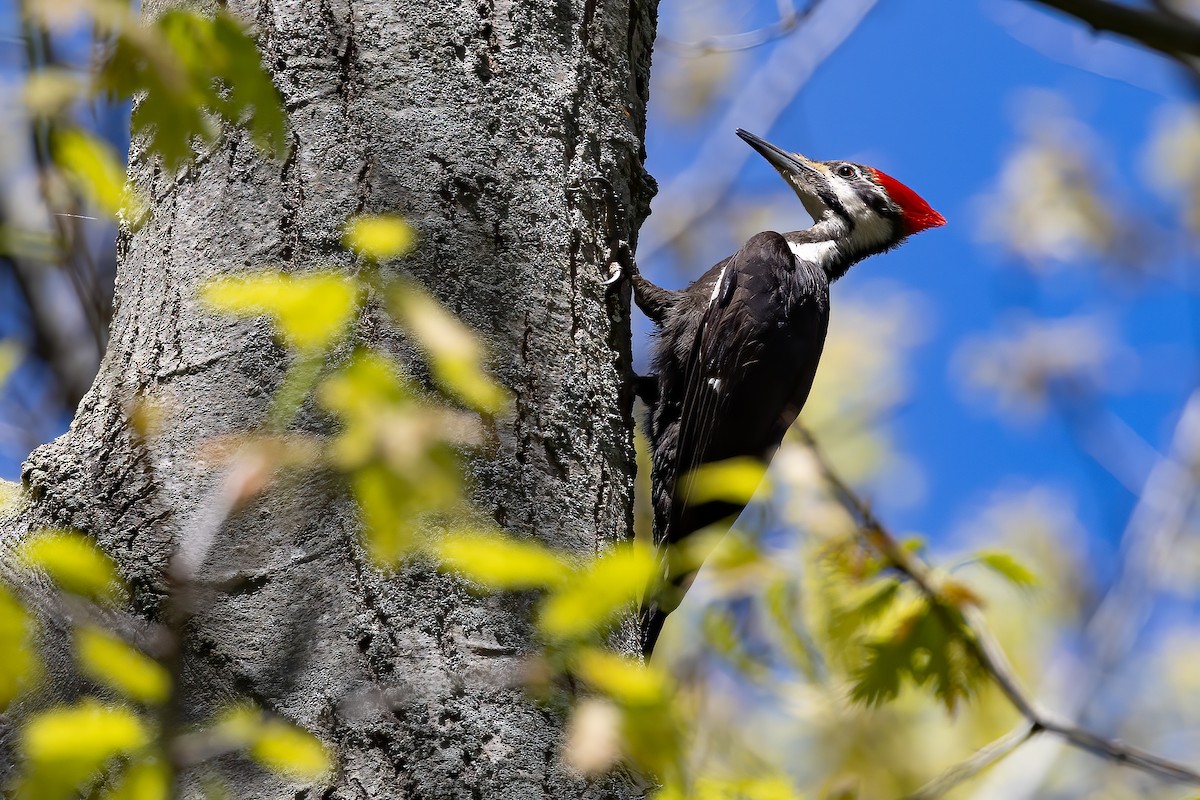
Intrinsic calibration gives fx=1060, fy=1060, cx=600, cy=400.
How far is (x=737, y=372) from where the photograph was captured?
3.24m

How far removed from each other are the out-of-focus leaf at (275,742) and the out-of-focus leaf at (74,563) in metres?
0.25

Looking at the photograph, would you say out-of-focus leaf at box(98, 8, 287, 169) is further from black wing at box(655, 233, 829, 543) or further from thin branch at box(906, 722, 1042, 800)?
black wing at box(655, 233, 829, 543)

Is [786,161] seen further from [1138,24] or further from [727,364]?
[1138,24]

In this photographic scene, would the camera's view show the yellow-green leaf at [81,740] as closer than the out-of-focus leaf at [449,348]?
Yes

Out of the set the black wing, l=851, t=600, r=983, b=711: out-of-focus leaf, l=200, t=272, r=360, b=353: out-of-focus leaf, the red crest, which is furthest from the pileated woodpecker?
l=200, t=272, r=360, b=353: out-of-focus leaf

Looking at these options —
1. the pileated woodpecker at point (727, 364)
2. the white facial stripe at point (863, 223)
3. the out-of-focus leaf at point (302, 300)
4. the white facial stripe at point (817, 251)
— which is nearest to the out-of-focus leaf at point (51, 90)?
the out-of-focus leaf at point (302, 300)

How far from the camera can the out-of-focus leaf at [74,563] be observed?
138 centimetres

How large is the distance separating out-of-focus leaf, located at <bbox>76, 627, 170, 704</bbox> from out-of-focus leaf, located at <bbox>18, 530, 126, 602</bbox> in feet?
0.21

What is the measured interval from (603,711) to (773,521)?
1.27 meters

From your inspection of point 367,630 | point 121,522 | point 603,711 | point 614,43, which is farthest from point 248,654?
point 614,43

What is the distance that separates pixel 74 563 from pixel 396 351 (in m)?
0.53

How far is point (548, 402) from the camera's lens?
5.79 ft

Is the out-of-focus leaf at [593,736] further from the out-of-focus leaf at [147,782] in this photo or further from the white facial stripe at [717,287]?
the white facial stripe at [717,287]

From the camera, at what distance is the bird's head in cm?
413
